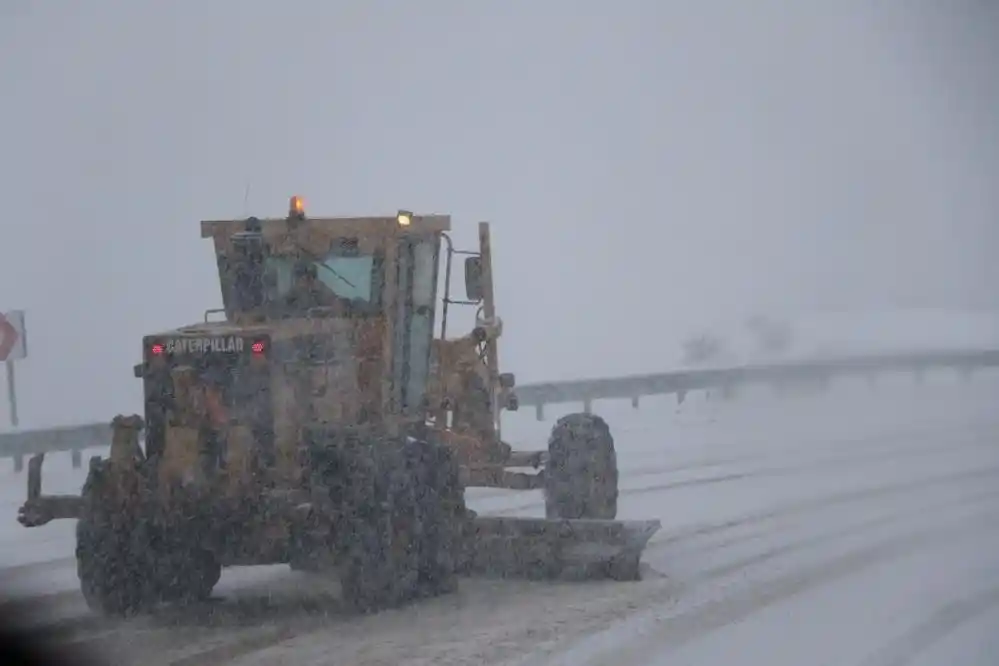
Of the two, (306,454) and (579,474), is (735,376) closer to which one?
(579,474)

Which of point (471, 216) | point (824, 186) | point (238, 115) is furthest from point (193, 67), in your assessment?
point (824, 186)

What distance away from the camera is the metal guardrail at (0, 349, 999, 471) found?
18.2m

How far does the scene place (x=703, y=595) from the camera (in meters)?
10.7

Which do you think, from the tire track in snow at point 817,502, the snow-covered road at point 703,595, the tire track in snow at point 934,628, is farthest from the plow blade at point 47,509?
the tire track in snow at point 934,628

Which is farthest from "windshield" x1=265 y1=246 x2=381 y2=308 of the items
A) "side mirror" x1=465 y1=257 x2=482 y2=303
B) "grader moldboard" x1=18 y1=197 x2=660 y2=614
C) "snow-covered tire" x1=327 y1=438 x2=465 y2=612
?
"side mirror" x1=465 y1=257 x2=482 y2=303

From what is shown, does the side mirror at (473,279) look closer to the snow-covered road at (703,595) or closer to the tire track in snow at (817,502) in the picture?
the snow-covered road at (703,595)

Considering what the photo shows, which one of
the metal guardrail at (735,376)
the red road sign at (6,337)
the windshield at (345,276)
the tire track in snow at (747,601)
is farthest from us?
the metal guardrail at (735,376)

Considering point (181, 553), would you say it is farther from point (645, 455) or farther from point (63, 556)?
point (645, 455)

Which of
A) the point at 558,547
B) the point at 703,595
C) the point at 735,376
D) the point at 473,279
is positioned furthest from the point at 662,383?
the point at 703,595

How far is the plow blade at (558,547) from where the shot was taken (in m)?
11.3

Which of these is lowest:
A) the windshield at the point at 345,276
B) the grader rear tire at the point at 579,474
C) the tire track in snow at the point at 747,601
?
the tire track in snow at the point at 747,601

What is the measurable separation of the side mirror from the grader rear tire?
65.3 inches

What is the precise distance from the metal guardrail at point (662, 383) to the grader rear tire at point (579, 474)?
6.96 metres

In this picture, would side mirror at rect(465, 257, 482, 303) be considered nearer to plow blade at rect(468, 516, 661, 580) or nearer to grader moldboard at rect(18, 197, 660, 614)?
grader moldboard at rect(18, 197, 660, 614)
